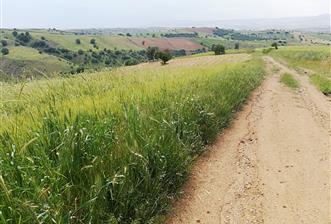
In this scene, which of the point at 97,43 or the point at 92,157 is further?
the point at 97,43

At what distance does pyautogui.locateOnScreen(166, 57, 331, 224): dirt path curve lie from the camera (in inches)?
188

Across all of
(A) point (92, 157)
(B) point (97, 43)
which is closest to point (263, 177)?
(A) point (92, 157)

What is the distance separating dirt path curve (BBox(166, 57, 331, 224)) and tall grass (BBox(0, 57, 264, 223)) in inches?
15.9

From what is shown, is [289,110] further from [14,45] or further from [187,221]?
[14,45]

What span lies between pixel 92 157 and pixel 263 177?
3.12 m

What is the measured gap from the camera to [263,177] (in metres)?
5.98

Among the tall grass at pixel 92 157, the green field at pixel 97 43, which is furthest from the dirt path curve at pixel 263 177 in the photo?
the green field at pixel 97 43

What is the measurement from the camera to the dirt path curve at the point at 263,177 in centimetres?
477

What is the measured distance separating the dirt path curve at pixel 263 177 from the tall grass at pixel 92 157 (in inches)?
15.9

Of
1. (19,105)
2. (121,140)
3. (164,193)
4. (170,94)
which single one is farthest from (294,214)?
(19,105)

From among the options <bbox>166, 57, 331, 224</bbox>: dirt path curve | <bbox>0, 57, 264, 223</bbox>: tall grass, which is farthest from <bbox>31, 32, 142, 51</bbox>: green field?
<bbox>0, 57, 264, 223</bbox>: tall grass

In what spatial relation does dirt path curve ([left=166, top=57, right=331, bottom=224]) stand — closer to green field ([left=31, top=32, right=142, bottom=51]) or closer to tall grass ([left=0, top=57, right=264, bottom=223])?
tall grass ([left=0, top=57, right=264, bottom=223])

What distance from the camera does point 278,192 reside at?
17.7 ft

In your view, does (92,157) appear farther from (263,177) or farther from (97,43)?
(97,43)
